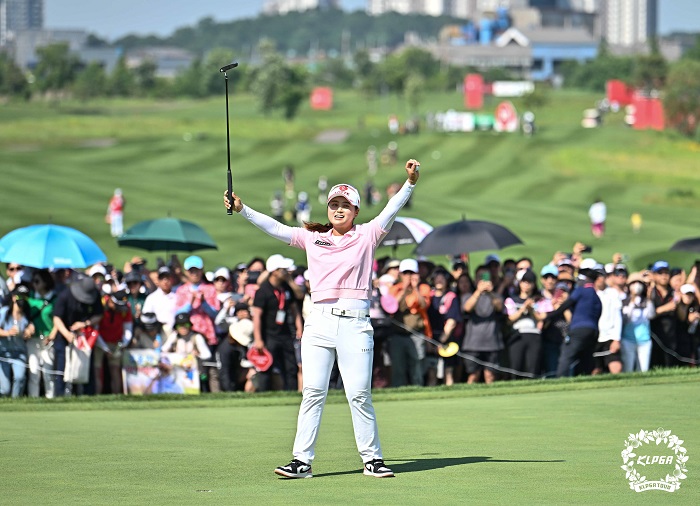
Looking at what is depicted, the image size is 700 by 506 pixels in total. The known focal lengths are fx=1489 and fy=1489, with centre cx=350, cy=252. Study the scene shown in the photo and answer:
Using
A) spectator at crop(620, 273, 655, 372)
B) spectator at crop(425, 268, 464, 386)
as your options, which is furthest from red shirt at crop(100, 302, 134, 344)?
spectator at crop(620, 273, 655, 372)

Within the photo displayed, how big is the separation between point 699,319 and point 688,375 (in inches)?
66.2

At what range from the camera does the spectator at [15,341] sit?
16.6 metres

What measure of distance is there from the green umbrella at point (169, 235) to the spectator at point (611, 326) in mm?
6482

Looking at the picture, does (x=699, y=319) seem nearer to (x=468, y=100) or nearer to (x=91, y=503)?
(x=91, y=503)

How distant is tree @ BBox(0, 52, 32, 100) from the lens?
18338 centimetres

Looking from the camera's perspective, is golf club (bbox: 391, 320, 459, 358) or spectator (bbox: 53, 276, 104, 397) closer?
spectator (bbox: 53, 276, 104, 397)

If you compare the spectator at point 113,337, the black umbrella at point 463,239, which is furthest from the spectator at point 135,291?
the black umbrella at point 463,239

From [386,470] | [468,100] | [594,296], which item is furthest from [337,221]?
[468,100]

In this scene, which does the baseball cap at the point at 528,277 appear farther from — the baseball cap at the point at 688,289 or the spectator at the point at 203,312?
the spectator at the point at 203,312

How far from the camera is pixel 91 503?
8.58 m

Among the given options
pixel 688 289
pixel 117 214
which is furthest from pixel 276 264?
pixel 117 214

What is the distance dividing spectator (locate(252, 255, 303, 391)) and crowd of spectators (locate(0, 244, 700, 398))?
0.5 inches

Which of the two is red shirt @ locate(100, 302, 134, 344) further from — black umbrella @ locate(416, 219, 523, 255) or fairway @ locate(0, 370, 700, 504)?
black umbrella @ locate(416, 219, 523, 255)

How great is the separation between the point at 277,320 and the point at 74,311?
7.46 feet
